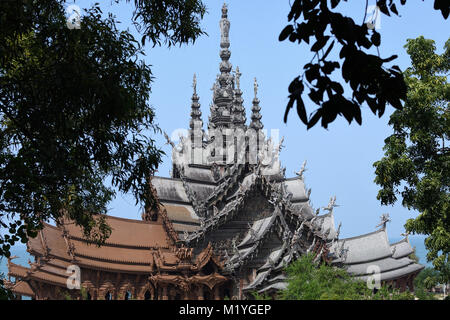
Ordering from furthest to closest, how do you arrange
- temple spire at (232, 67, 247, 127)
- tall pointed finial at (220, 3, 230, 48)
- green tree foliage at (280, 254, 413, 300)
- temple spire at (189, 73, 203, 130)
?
1. tall pointed finial at (220, 3, 230, 48)
2. temple spire at (189, 73, 203, 130)
3. temple spire at (232, 67, 247, 127)
4. green tree foliage at (280, 254, 413, 300)

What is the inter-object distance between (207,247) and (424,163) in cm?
1264

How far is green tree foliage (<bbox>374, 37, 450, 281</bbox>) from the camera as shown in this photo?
19516 millimetres

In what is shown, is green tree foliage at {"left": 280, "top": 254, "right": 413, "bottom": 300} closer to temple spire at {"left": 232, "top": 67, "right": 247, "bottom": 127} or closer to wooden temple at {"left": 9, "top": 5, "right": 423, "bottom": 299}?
wooden temple at {"left": 9, "top": 5, "right": 423, "bottom": 299}

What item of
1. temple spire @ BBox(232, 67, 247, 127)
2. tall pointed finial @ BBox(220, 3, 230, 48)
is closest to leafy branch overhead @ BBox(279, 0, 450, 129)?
temple spire @ BBox(232, 67, 247, 127)

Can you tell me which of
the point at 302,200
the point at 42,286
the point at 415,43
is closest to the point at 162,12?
the point at 415,43

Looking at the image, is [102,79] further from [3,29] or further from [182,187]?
[182,187]

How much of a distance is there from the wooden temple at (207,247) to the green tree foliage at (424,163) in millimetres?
7863

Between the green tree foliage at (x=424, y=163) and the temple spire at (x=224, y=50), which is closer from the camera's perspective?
the green tree foliage at (x=424, y=163)

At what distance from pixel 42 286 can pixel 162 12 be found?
18099mm

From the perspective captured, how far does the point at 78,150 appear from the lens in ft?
36.5

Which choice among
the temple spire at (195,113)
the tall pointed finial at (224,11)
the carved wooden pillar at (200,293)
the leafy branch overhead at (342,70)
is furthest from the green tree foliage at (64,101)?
the tall pointed finial at (224,11)

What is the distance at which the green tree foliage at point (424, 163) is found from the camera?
19.5 m

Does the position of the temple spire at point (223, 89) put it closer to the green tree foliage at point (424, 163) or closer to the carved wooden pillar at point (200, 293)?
the carved wooden pillar at point (200, 293)

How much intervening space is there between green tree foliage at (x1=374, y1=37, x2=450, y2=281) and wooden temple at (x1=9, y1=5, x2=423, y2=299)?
25.8 feet
